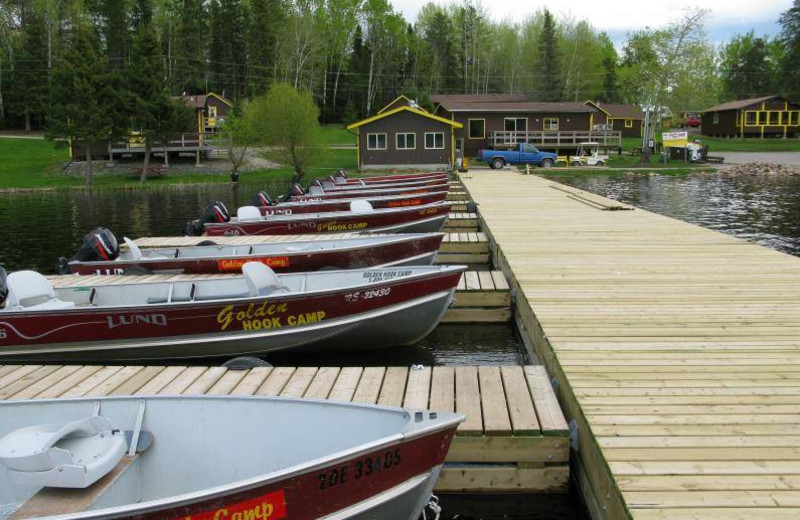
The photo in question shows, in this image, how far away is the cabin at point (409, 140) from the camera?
43.3m

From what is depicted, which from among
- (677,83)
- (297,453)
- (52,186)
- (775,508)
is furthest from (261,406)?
(677,83)

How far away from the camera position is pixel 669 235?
13445 mm

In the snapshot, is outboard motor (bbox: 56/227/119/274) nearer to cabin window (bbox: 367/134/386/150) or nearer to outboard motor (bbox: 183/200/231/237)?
outboard motor (bbox: 183/200/231/237)

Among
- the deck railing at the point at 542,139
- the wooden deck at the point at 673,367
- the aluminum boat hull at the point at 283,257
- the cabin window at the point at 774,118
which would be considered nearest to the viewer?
the wooden deck at the point at 673,367

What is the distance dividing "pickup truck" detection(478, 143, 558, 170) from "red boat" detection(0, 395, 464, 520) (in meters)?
40.7

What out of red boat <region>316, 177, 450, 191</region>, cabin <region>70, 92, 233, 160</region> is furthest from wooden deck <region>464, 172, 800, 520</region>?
cabin <region>70, 92, 233, 160</region>

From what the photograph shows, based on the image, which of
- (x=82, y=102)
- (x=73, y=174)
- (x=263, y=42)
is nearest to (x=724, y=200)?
(x=82, y=102)

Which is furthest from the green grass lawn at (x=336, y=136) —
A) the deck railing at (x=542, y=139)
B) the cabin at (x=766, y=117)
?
the cabin at (x=766, y=117)

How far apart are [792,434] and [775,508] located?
1.05 meters

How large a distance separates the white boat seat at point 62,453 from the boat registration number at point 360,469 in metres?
1.35

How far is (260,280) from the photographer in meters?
8.47

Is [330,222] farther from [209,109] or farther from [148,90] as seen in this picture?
[209,109]

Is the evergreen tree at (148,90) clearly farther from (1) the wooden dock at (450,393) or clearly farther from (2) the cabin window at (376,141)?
(1) the wooden dock at (450,393)

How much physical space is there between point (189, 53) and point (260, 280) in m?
65.2
